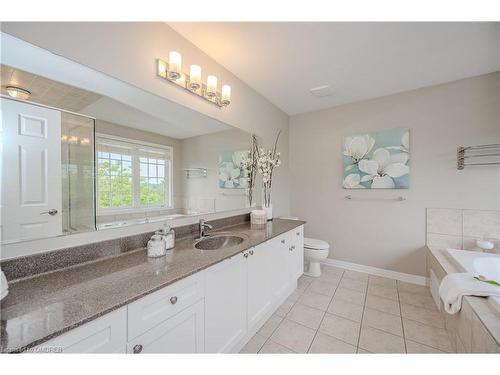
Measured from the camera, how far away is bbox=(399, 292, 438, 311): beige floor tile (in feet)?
6.22

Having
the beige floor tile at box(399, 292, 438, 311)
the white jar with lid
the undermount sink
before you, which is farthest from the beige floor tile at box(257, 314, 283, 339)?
the beige floor tile at box(399, 292, 438, 311)

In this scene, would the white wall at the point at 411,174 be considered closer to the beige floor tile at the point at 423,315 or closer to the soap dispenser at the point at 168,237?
the beige floor tile at the point at 423,315

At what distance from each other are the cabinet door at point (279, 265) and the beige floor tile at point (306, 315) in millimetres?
165

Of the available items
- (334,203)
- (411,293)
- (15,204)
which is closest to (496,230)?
(411,293)

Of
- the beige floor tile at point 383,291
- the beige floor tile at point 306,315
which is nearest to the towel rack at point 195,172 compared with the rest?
the beige floor tile at point 306,315

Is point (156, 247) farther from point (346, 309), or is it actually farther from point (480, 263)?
point (480, 263)

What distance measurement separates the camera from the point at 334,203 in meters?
2.81

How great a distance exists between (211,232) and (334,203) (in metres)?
1.90

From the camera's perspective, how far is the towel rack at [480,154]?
1952mm

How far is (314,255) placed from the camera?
241cm

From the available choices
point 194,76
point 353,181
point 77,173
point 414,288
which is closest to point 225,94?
point 194,76

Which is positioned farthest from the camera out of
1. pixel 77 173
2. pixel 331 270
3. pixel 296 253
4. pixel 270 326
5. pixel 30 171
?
pixel 331 270

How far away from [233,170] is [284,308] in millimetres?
1443

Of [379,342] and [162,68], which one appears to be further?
[379,342]
